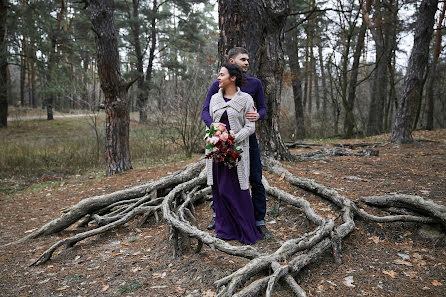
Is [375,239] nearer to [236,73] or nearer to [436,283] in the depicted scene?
[436,283]

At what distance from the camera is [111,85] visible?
786cm

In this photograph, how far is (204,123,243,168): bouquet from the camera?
11.0ft

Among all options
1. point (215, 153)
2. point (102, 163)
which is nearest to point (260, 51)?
point (215, 153)

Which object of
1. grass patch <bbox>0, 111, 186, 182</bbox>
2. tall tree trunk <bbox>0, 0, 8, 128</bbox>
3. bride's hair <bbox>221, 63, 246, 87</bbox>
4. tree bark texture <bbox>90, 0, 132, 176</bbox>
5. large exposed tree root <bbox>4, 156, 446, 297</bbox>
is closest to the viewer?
large exposed tree root <bbox>4, 156, 446, 297</bbox>

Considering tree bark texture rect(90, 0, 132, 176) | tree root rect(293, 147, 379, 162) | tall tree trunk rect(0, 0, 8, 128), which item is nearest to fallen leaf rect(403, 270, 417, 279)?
tree root rect(293, 147, 379, 162)

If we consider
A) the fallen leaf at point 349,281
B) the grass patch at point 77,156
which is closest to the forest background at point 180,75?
the grass patch at point 77,156

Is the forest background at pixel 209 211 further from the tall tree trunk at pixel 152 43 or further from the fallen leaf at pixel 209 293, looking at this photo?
the tall tree trunk at pixel 152 43

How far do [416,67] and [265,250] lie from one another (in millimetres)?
Answer: 8304

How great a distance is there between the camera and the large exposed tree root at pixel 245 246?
110 inches

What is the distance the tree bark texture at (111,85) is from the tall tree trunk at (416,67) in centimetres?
786

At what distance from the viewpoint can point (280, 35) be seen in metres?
6.10

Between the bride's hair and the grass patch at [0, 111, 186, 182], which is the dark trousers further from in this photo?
the grass patch at [0, 111, 186, 182]

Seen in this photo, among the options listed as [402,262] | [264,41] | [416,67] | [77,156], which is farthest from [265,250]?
[77,156]

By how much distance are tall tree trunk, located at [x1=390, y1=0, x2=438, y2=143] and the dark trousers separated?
24.2 ft
